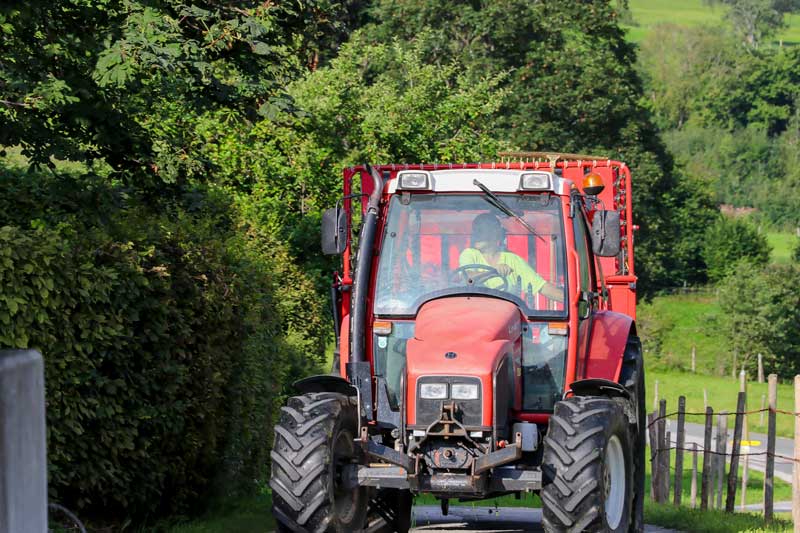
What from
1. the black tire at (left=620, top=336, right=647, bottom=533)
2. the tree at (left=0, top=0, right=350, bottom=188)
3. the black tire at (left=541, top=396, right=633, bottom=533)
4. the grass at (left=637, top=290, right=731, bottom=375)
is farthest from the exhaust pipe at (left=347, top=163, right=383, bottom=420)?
the grass at (left=637, top=290, right=731, bottom=375)

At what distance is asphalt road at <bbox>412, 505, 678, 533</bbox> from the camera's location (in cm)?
1196

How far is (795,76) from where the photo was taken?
128750mm

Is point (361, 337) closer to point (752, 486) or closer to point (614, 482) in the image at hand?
point (614, 482)

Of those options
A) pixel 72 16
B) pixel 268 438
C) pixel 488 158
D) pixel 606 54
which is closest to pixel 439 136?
pixel 488 158

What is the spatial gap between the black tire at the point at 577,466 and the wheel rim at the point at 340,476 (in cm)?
128

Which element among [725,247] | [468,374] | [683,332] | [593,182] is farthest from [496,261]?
[725,247]

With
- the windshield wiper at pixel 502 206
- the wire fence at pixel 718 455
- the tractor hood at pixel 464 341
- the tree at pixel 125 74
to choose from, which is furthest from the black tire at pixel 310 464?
the wire fence at pixel 718 455

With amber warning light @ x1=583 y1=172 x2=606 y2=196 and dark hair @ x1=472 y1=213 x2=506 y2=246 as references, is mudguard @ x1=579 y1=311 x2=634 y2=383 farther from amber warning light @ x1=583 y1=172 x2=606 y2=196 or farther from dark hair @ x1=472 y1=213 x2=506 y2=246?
amber warning light @ x1=583 y1=172 x2=606 y2=196

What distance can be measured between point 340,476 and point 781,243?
109m

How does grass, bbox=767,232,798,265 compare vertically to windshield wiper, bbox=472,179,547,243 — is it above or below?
below

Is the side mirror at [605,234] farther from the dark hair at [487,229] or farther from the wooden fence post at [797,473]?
the wooden fence post at [797,473]

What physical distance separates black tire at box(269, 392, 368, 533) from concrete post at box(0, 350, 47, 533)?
3734mm

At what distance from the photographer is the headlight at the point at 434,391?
846cm

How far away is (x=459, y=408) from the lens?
8453mm
